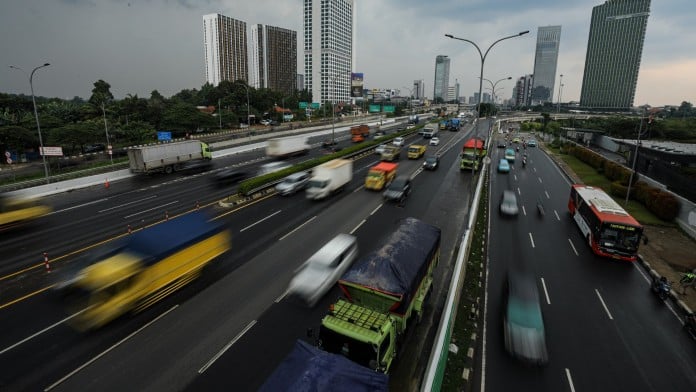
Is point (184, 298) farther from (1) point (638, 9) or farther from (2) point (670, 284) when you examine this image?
(1) point (638, 9)

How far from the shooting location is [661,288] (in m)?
17.0

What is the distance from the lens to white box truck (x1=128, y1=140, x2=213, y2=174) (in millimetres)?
38812

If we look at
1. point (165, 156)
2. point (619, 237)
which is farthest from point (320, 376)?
point (165, 156)

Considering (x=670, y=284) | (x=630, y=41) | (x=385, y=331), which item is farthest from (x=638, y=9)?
(x=385, y=331)

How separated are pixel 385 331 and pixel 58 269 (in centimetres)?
1886

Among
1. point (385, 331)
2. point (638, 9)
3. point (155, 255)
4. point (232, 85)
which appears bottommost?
point (385, 331)

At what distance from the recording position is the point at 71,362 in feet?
38.3

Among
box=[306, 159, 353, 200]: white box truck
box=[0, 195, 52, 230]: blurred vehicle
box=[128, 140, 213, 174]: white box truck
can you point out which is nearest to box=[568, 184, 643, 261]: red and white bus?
box=[306, 159, 353, 200]: white box truck

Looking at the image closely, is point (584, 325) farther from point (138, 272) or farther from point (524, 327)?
point (138, 272)

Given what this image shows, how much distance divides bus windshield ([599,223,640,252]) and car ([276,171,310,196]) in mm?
24153

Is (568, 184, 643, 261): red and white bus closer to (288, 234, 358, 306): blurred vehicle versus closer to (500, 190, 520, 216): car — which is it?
(500, 190, 520, 216): car

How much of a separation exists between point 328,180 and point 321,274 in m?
15.7

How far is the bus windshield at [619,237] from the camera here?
1991 cm

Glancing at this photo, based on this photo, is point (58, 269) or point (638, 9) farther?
point (638, 9)
